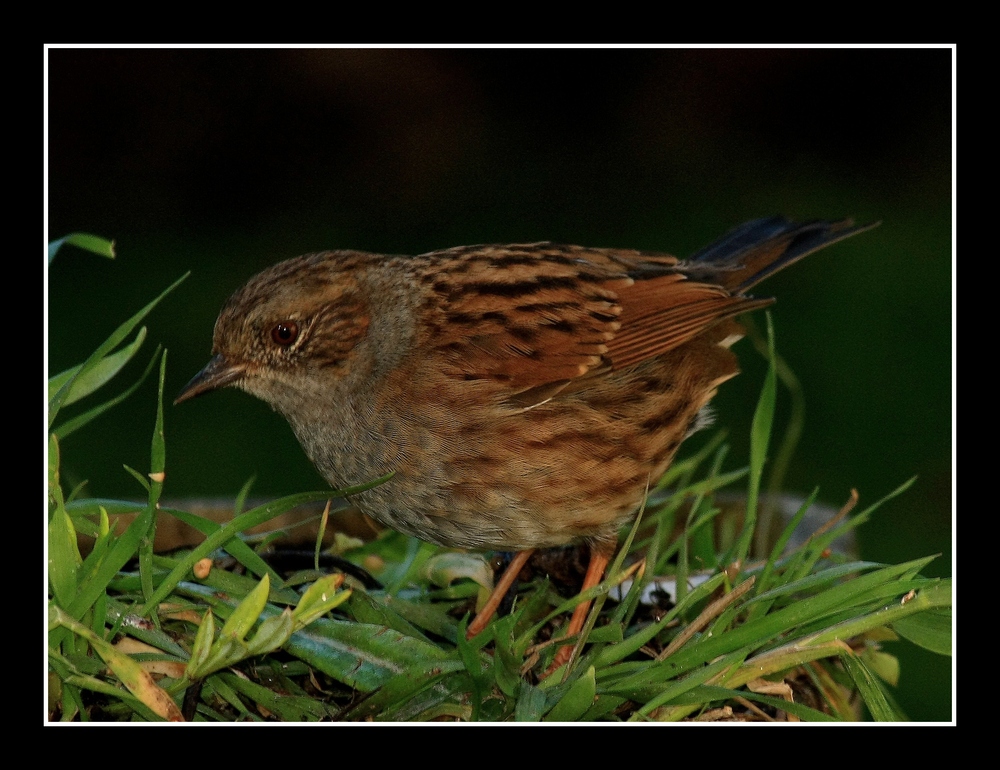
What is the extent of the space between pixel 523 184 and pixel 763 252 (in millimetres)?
3566

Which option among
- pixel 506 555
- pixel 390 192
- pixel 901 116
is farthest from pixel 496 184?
pixel 506 555

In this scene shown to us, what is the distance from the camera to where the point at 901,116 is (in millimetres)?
7051

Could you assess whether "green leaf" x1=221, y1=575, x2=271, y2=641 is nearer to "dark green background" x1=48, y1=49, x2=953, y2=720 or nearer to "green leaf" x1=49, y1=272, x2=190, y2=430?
"green leaf" x1=49, y1=272, x2=190, y2=430

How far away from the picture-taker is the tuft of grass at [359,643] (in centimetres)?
235

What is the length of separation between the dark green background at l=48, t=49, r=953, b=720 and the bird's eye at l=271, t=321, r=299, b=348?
2755 millimetres

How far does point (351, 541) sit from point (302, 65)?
410 centimetres

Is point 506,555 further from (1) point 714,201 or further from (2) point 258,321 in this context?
(1) point 714,201

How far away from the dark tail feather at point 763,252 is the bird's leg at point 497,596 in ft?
3.45

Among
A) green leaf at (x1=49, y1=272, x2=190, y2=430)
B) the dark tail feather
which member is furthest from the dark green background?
green leaf at (x1=49, y1=272, x2=190, y2=430)

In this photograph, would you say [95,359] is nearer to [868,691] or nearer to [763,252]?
[868,691]

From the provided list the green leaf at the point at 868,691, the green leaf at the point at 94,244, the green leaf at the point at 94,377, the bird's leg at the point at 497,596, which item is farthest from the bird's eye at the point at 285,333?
the green leaf at the point at 868,691

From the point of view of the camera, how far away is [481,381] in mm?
3107

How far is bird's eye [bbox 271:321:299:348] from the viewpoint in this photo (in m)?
3.10

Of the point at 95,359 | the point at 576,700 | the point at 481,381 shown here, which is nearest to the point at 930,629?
the point at 576,700
